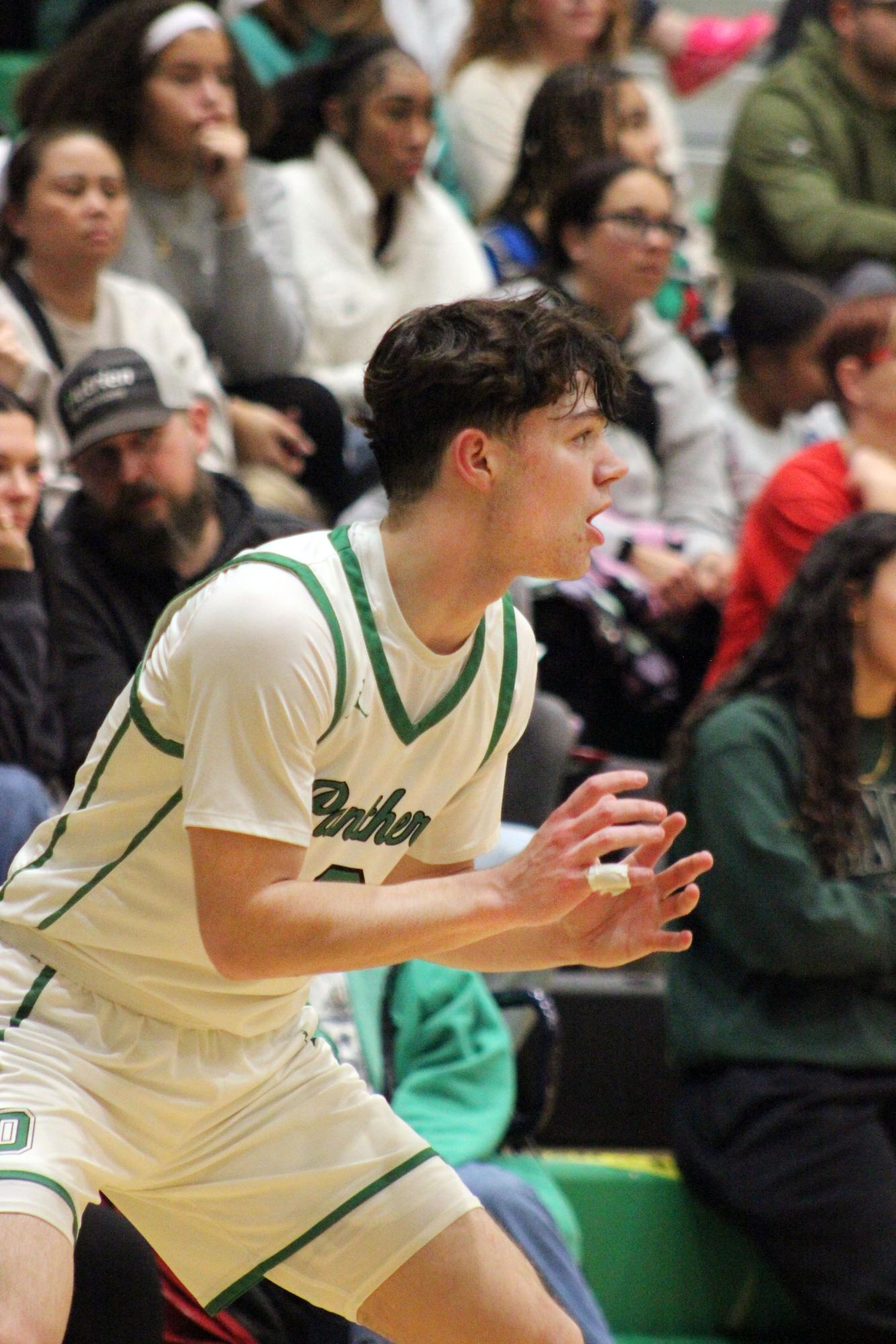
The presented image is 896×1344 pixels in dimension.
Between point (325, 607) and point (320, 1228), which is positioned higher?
point (325, 607)

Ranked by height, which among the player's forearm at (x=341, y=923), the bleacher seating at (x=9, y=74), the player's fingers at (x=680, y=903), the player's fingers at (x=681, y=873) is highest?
the player's forearm at (x=341, y=923)

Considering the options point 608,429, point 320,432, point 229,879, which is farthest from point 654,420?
point 229,879

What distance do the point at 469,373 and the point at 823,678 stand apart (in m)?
1.73

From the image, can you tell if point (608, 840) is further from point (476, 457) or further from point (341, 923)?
point (476, 457)

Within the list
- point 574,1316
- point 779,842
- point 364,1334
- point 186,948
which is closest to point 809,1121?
point 779,842

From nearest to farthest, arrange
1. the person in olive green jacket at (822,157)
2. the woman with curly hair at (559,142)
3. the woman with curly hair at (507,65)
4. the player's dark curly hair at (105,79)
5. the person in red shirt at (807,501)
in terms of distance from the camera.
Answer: the person in red shirt at (807,501), the player's dark curly hair at (105,79), the woman with curly hair at (559,142), the woman with curly hair at (507,65), the person in olive green jacket at (822,157)

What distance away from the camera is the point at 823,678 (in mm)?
3656

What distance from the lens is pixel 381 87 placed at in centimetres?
535

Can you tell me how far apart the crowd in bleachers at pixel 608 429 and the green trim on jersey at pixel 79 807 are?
1.77 ft

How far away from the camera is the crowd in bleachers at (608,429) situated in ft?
11.1

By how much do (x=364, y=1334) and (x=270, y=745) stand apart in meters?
1.15

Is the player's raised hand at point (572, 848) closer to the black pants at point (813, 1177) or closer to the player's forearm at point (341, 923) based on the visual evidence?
the player's forearm at point (341, 923)

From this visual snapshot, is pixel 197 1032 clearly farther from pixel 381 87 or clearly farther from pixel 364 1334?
pixel 381 87

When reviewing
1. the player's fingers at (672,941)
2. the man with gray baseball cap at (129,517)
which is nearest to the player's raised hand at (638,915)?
the player's fingers at (672,941)
